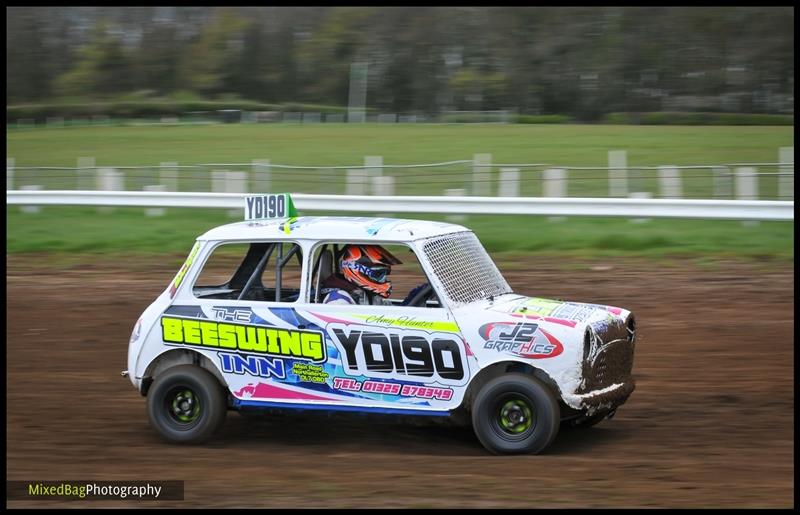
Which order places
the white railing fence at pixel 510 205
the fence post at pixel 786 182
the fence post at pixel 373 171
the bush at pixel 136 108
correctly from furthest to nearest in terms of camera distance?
the bush at pixel 136 108, the fence post at pixel 373 171, the fence post at pixel 786 182, the white railing fence at pixel 510 205

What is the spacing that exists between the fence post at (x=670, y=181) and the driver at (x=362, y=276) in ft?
40.4

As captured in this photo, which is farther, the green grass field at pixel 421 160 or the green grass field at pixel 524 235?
the green grass field at pixel 421 160

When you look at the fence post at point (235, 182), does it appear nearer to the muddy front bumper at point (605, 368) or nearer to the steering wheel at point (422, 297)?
the steering wheel at point (422, 297)

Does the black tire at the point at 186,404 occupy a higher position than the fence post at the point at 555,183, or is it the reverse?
the fence post at the point at 555,183

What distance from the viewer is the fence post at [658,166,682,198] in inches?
751

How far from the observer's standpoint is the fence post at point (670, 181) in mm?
19081

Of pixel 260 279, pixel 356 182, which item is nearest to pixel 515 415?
pixel 260 279

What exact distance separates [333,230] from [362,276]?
0.42 m

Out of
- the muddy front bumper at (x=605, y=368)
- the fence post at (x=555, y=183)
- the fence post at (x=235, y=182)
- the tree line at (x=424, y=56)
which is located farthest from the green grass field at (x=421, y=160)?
the muddy front bumper at (x=605, y=368)

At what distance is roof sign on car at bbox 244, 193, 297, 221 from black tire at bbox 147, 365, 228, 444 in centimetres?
138

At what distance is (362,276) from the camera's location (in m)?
7.81

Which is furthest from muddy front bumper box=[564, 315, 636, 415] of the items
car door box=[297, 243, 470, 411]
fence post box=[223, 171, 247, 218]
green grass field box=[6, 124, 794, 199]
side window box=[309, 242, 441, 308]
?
fence post box=[223, 171, 247, 218]

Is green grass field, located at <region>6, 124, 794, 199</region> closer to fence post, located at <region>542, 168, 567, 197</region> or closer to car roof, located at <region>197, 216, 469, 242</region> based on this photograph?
fence post, located at <region>542, 168, 567, 197</region>

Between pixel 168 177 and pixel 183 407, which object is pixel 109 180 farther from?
pixel 183 407
